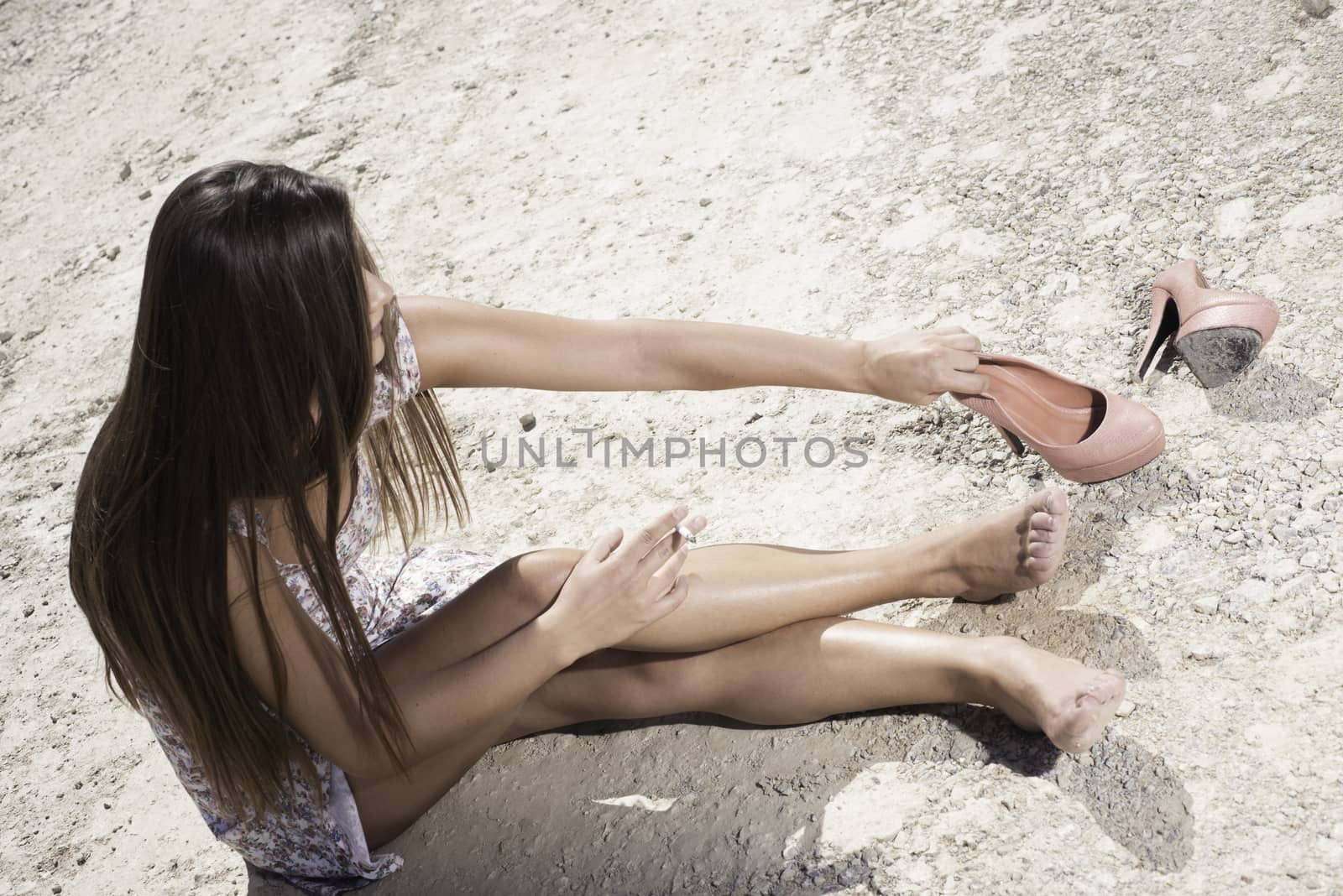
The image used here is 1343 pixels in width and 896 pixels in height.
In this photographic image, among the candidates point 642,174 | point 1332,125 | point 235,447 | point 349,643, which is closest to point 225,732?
point 349,643

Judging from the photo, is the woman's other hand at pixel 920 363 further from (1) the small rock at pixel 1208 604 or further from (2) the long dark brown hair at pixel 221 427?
(2) the long dark brown hair at pixel 221 427

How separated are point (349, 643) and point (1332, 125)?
7.93 ft

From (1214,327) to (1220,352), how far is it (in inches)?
2.0

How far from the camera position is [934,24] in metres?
3.52

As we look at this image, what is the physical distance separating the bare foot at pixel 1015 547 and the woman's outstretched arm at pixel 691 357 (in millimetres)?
272

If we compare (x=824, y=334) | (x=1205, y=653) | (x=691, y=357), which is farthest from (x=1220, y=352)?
(x=691, y=357)

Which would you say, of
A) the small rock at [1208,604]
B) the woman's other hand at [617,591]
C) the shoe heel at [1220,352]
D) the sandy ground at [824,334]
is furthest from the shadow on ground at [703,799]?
the shoe heel at [1220,352]

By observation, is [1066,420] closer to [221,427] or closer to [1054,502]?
[1054,502]

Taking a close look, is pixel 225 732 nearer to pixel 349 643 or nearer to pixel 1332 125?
pixel 349 643

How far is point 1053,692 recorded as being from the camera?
5.31 feet

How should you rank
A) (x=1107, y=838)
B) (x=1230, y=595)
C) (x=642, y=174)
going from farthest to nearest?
(x=642, y=174) → (x=1230, y=595) → (x=1107, y=838)

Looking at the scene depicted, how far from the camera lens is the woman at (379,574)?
1445 millimetres

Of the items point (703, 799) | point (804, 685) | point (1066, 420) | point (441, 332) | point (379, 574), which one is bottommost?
point (703, 799)

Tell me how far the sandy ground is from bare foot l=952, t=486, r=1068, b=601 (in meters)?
0.12
